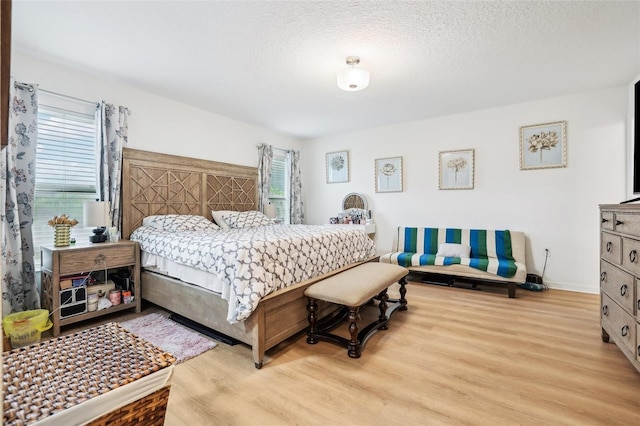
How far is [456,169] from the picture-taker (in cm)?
453

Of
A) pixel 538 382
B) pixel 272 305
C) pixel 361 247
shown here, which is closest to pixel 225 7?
pixel 272 305

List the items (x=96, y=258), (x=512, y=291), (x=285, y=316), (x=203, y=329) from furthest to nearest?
(x=512, y=291) → (x=96, y=258) → (x=203, y=329) → (x=285, y=316)

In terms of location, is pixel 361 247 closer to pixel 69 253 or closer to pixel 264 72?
pixel 264 72

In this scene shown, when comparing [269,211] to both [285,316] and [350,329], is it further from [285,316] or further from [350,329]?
[350,329]

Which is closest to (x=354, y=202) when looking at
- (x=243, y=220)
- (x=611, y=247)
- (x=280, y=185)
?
(x=280, y=185)

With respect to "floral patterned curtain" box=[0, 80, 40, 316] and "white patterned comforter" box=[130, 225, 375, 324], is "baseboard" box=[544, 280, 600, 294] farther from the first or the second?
"floral patterned curtain" box=[0, 80, 40, 316]

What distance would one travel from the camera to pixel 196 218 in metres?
3.69

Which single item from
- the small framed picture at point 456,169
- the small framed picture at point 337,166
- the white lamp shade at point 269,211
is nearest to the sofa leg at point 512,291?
the small framed picture at point 456,169

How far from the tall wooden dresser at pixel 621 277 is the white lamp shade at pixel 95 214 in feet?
13.8

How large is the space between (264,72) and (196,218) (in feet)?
6.14

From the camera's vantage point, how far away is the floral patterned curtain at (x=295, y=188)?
573 centimetres

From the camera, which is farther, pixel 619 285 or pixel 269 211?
pixel 269 211

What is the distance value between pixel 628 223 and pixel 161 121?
4.59 metres

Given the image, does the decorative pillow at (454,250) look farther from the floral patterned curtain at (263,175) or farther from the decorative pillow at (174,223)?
the decorative pillow at (174,223)
